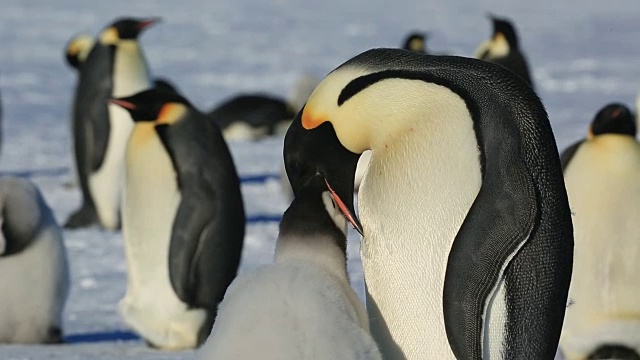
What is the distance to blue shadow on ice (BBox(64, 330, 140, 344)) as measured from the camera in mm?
5184

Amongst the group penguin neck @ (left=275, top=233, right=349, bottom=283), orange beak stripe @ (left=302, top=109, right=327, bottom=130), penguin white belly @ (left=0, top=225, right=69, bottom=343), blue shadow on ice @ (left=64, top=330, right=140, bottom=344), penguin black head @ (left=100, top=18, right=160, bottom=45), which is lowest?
penguin black head @ (left=100, top=18, right=160, bottom=45)

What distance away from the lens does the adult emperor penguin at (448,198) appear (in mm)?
2859

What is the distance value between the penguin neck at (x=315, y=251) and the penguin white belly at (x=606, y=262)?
1.72 meters

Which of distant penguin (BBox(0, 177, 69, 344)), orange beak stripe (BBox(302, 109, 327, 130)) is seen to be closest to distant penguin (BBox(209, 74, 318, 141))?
distant penguin (BBox(0, 177, 69, 344))

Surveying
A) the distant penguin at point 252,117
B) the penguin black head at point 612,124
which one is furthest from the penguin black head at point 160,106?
the distant penguin at point 252,117

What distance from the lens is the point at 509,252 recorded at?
9.37 feet

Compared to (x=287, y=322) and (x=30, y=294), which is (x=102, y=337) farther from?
(x=287, y=322)

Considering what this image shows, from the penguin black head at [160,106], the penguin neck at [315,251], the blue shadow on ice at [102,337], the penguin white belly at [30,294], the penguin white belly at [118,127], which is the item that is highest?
the penguin neck at [315,251]

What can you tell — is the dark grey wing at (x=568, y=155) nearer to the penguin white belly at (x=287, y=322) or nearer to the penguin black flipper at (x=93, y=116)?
the penguin white belly at (x=287, y=322)

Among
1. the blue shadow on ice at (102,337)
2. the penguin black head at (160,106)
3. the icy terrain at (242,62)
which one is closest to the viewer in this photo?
the blue shadow on ice at (102,337)

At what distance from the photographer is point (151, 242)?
5352mm

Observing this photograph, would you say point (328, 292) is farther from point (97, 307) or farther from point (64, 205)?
point (64, 205)

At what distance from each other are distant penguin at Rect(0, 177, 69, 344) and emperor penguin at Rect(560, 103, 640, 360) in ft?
6.34

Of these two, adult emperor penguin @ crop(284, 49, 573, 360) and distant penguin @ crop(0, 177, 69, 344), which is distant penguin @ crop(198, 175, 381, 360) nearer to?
adult emperor penguin @ crop(284, 49, 573, 360)
